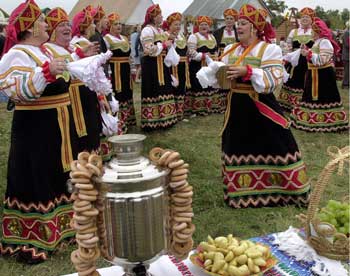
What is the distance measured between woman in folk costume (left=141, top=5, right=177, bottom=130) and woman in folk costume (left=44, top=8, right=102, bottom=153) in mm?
2291

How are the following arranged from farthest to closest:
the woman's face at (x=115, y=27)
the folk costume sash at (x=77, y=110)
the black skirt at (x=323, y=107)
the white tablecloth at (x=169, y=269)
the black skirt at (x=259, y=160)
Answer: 1. the woman's face at (x=115, y=27)
2. the black skirt at (x=323, y=107)
3. the folk costume sash at (x=77, y=110)
4. the black skirt at (x=259, y=160)
5. the white tablecloth at (x=169, y=269)

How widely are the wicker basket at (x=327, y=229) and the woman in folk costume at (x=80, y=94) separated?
210 centimetres

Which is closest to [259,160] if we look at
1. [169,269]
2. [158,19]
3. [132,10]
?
[169,269]

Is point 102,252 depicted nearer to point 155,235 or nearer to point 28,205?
point 155,235

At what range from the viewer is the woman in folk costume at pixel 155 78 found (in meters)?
6.42

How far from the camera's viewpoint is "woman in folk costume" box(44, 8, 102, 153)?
11.1ft

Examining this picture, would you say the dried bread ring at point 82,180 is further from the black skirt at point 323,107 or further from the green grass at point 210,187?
the black skirt at point 323,107

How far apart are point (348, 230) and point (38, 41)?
2140 mm

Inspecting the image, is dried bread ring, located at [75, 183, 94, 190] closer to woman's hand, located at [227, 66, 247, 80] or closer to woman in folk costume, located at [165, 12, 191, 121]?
woman's hand, located at [227, 66, 247, 80]

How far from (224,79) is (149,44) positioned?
10.1 feet

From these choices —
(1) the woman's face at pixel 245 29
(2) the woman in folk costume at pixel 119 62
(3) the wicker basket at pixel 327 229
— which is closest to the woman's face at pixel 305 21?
(2) the woman in folk costume at pixel 119 62

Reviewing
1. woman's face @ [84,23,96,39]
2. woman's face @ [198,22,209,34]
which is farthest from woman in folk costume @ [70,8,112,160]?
woman's face @ [198,22,209,34]

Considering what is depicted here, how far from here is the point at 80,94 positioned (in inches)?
161

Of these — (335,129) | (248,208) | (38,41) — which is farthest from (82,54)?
(335,129)
